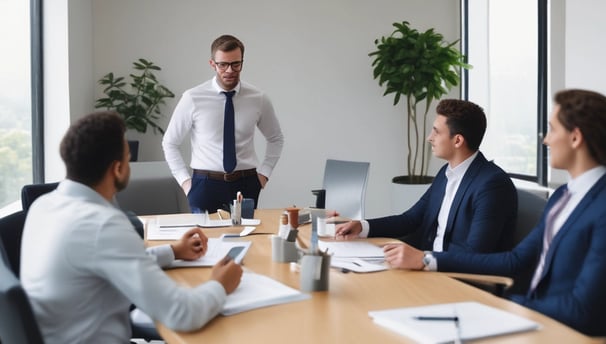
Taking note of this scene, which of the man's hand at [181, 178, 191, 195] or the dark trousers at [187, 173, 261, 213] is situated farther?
the man's hand at [181, 178, 191, 195]

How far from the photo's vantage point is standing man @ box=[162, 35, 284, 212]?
406 centimetres

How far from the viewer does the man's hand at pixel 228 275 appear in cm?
193

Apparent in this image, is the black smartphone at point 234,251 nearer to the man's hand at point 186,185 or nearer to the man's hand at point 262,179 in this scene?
the man's hand at point 186,185

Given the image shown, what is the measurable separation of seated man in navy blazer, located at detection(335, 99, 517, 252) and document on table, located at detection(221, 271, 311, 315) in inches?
34.7

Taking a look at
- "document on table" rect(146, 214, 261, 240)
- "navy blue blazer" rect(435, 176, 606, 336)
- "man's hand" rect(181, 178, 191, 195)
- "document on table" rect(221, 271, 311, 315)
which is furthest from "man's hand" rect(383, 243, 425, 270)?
"man's hand" rect(181, 178, 191, 195)

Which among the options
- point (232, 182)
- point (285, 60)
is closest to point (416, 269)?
point (232, 182)

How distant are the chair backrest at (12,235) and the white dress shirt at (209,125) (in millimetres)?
1697

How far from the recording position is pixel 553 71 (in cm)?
495

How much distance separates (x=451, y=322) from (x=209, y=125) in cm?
273

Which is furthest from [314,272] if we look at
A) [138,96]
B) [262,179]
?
[138,96]

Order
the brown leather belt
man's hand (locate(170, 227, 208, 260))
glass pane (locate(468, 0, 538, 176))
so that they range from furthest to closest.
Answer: glass pane (locate(468, 0, 538, 176)) < the brown leather belt < man's hand (locate(170, 227, 208, 260))

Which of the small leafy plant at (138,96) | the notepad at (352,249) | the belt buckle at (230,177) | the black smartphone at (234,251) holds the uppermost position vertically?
the small leafy plant at (138,96)

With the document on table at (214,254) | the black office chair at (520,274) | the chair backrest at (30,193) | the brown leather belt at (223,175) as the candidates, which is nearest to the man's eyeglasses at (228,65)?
the brown leather belt at (223,175)

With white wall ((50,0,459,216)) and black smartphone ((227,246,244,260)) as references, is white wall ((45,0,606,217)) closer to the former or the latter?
white wall ((50,0,459,216))
